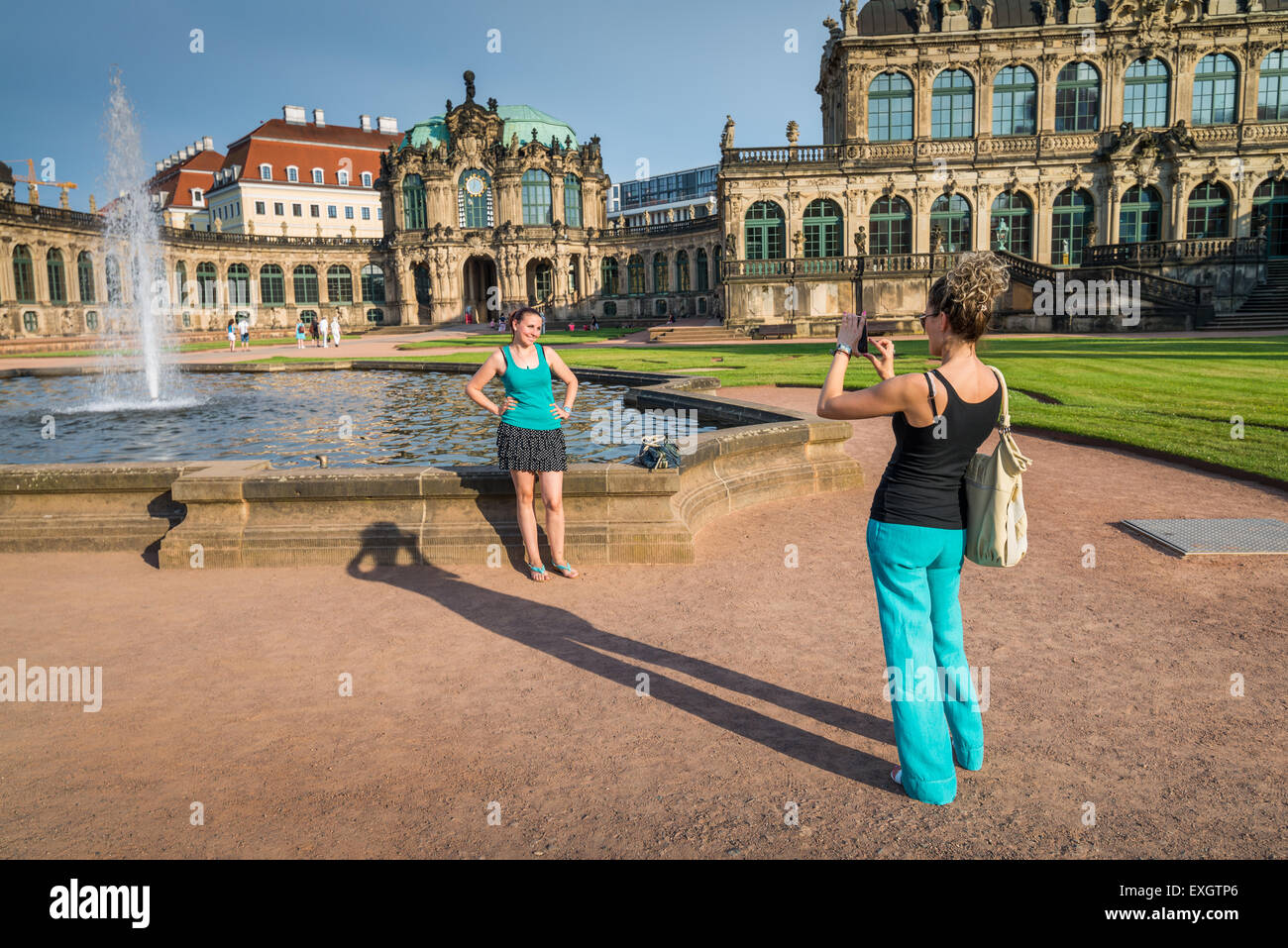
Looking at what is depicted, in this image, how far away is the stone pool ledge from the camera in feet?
24.4

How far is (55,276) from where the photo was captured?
57.8 metres

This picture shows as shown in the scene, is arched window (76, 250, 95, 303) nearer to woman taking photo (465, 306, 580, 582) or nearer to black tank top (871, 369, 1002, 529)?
woman taking photo (465, 306, 580, 582)

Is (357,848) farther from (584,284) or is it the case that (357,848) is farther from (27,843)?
(584,284)

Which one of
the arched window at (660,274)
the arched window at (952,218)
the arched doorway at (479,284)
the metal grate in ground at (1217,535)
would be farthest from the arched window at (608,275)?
the metal grate in ground at (1217,535)

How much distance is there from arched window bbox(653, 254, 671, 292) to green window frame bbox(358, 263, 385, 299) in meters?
25.1

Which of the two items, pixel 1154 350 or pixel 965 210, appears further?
pixel 965 210

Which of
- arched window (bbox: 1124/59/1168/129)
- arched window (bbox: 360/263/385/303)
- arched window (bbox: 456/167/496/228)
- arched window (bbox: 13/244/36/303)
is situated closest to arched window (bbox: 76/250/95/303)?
arched window (bbox: 13/244/36/303)

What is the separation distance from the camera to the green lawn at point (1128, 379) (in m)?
11.7

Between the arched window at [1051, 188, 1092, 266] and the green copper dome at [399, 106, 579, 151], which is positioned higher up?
the green copper dome at [399, 106, 579, 151]

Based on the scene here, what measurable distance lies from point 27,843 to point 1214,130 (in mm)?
58184

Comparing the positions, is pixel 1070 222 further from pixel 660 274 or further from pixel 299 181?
pixel 299 181

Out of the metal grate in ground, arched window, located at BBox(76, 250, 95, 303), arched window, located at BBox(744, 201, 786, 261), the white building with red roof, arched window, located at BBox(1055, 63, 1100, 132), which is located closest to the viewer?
the metal grate in ground

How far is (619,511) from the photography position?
7508mm
